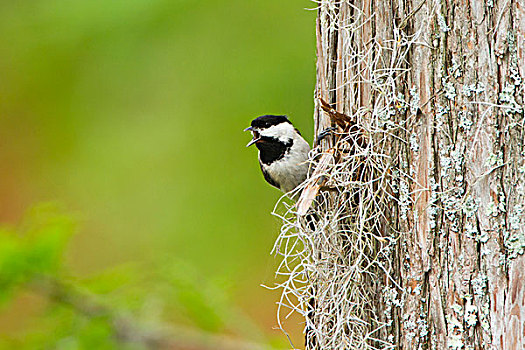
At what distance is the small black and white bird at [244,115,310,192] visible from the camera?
282 centimetres

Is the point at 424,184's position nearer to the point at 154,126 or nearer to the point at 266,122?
the point at 266,122

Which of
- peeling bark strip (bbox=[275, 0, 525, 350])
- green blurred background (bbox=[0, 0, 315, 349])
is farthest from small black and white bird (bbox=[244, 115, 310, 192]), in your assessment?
green blurred background (bbox=[0, 0, 315, 349])

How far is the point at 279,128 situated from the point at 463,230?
141cm

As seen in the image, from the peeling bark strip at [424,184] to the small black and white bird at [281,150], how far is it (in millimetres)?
880

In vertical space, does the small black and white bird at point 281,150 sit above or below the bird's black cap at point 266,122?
below

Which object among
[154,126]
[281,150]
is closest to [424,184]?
[281,150]

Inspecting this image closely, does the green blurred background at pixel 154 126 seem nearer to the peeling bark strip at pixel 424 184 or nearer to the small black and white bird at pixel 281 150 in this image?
the small black and white bird at pixel 281 150

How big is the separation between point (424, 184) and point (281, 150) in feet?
4.19

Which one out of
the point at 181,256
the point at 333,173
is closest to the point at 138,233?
the point at 181,256

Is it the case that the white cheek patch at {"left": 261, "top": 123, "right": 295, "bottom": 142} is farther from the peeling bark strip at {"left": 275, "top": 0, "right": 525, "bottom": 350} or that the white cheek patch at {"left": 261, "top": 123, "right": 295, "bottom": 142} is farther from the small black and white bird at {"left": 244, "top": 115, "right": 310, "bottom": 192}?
the peeling bark strip at {"left": 275, "top": 0, "right": 525, "bottom": 350}

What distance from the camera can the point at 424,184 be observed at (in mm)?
1640

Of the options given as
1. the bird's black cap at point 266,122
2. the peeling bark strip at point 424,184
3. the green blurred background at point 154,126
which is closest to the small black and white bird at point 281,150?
the bird's black cap at point 266,122

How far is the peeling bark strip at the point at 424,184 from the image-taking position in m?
1.52

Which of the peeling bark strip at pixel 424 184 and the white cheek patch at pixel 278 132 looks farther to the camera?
the white cheek patch at pixel 278 132
